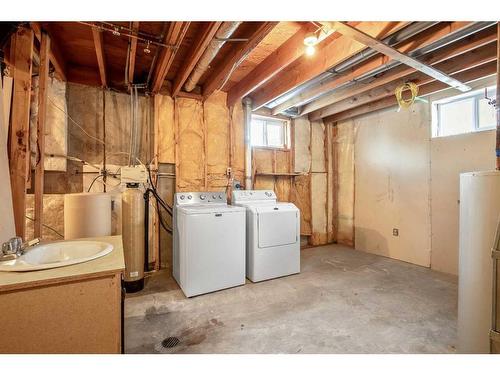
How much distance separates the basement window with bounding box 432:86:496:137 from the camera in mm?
2729

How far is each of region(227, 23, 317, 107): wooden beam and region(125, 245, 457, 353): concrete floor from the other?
2378 mm

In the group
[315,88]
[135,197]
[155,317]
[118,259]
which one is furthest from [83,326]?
[315,88]

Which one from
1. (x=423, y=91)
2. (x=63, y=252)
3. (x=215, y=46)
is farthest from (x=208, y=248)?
(x=423, y=91)

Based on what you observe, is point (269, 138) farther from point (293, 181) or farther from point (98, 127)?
point (98, 127)

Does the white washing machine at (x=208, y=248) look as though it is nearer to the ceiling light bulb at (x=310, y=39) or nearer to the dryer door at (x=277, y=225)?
the dryer door at (x=277, y=225)

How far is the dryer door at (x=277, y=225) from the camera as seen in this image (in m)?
2.75

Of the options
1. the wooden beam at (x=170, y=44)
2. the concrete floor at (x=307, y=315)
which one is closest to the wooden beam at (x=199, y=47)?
the wooden beam at (x=170, y=44)

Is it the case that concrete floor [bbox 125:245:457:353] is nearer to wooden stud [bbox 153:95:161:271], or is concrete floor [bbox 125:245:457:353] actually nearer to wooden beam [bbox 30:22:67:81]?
wooden stud [bbox 153:95:161:271]

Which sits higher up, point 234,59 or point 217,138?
point 234,59

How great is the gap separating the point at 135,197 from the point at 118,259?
61.5 inches

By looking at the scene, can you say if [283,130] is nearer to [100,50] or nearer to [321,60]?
[321,60]

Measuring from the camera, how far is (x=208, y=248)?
243 cm

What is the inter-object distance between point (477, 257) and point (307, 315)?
1.30 m

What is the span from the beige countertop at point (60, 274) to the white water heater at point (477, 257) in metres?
1.95
